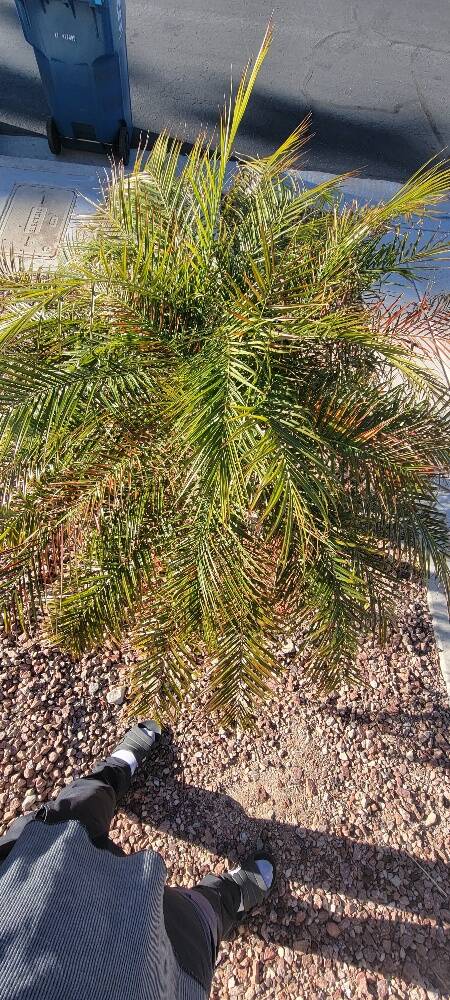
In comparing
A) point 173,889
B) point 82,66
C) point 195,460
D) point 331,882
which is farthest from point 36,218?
point 331,882

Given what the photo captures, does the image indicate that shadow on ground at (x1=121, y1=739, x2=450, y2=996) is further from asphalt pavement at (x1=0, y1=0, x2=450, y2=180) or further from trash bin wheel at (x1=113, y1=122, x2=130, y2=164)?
asphalt pavement at (x1=0, y1=0, x2=450, y2=180)

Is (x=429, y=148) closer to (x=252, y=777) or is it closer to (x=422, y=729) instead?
(x=422, y=729)

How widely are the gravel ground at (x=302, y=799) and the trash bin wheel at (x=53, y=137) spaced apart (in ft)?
12.5

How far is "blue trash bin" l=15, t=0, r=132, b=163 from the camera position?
3613mm

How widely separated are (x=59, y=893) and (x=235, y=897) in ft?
3.56

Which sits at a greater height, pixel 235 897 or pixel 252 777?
pixel 252 777

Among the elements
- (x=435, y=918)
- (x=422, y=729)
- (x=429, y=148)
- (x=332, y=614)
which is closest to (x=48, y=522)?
(x=332, y=614)

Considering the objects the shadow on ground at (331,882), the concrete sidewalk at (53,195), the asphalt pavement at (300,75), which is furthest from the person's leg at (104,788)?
the asphalt pavement at (300,75)

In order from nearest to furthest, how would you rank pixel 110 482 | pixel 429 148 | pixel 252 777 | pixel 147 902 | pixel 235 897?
pixel 147 902, pixel 110 482, pixel 235 897, pixel 252 777, pixel 429 148

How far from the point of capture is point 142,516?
188 cm

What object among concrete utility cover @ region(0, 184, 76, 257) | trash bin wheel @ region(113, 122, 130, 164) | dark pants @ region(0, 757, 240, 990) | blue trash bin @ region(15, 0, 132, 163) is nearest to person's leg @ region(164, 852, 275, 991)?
dark pants @ region(0, 757, 240, 990)

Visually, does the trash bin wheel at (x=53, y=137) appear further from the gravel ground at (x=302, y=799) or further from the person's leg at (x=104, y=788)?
the person's leg at (x=104, y=788)

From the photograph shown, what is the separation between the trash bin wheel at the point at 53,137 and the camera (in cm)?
447

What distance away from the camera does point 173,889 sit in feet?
6.31
